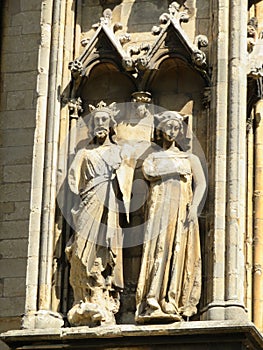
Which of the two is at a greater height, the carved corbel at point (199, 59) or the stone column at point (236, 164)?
the carved corbel at point (199, 59)

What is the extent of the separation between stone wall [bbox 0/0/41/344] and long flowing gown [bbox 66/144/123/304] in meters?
1.55

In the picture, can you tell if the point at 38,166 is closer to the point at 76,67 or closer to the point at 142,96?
the point at 76,67

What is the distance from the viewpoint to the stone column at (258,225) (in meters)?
20.2

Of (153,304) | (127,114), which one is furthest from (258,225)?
(153,304)

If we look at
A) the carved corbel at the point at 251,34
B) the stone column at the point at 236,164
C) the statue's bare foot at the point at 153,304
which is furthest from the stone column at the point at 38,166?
the carved corbel at the point at 251,34

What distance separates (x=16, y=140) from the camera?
2172 centimetres

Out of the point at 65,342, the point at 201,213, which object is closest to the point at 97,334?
the point at 65,342

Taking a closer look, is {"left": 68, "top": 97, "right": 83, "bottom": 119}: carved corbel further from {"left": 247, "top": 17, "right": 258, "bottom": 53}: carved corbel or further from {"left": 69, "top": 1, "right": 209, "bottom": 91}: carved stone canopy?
{"left": 247, "top": 17, "right": 258, "bottom": 53}: carved corbel

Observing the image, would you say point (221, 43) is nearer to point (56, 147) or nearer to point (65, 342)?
point (56, 147)

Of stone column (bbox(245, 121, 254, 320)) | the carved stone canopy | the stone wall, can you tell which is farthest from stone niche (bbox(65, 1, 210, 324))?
the stone wall

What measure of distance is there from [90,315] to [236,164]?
2.05m

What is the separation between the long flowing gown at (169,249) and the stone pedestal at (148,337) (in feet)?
0.82

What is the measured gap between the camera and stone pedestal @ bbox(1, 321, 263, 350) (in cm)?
1866

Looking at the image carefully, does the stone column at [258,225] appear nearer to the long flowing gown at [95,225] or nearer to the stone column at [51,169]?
the long flowing gown at [95,225]
